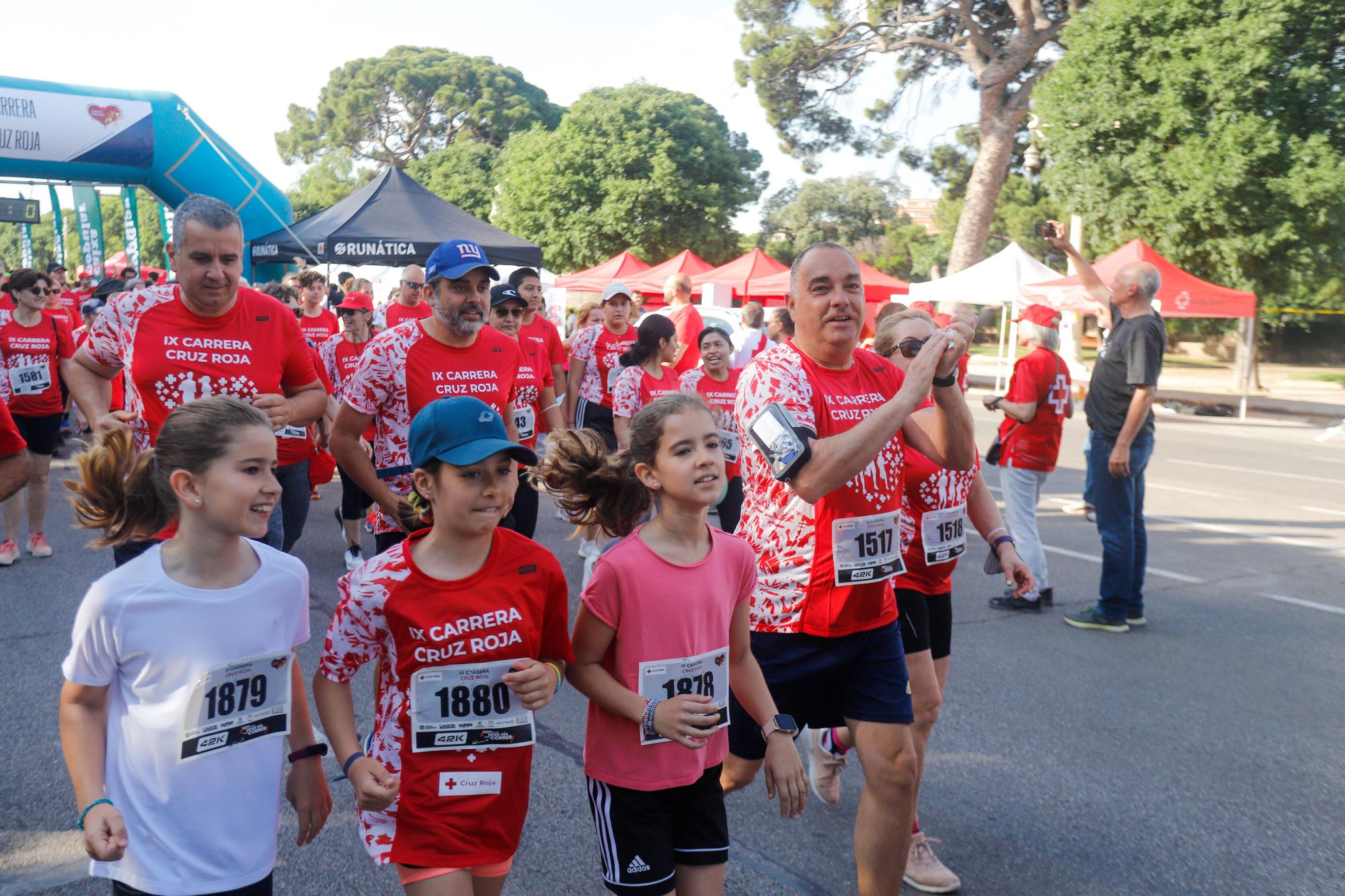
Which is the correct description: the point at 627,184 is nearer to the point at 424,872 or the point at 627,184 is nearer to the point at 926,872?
the point at 926,872

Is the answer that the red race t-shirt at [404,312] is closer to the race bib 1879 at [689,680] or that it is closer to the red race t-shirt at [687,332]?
the red race t-shirt at [687,332]

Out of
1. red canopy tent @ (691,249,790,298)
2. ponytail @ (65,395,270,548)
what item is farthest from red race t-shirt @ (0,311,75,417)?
red canopy tent @ (691,249,790,298)

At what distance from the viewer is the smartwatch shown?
276 centimetres

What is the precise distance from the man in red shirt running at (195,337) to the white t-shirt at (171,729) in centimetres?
146

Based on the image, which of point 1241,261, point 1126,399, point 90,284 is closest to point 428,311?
point 1126,399

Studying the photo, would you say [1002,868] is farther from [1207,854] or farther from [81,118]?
[81,118]

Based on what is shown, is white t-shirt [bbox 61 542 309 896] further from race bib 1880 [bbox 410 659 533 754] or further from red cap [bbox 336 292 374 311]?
red cap [bbox 336 292 374 311]

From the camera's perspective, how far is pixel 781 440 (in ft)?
9.17

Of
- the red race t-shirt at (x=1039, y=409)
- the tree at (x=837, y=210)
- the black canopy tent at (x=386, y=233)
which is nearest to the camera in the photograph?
the red race t-shirt at (x=1039, y=409)

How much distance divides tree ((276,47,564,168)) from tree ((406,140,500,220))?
→ 10.8 m

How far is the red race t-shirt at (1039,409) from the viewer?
7.12 metres

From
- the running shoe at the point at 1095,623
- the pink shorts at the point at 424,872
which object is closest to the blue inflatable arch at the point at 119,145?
the running shoe at the point at 1095,623

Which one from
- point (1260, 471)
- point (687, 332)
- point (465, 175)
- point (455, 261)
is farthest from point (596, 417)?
point (465, 175)

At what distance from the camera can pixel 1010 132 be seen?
29906 millimetres
